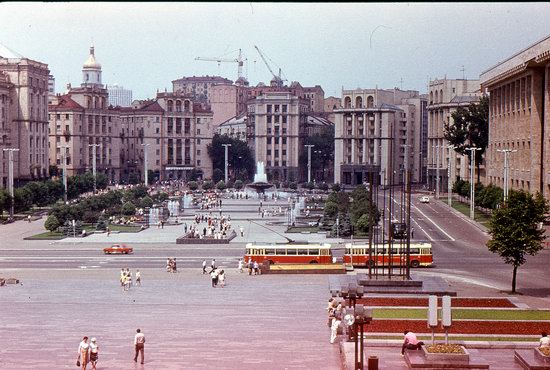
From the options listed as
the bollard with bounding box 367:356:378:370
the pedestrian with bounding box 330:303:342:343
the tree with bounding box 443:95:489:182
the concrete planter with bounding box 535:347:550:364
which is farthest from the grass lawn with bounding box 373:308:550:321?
the tree with bounding box 443:95:489:182

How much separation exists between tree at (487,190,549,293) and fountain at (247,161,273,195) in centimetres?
8631

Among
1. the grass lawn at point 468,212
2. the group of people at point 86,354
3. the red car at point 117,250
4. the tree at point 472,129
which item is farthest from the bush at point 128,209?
the group of people at point 86,354

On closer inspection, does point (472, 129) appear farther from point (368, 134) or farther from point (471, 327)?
point (471, 327)

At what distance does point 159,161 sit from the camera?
154375mm

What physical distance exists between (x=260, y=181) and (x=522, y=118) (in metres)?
56.0

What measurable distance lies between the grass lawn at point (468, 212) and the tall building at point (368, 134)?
4323cm

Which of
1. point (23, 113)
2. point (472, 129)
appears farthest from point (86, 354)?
A: point (23, 113)

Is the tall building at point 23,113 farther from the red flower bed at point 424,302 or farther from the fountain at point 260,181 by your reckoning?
Answer: the red flower bed at point 424,302

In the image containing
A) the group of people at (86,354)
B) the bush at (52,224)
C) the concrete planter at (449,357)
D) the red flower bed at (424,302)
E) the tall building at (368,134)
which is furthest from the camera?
the tall building at (368,134)

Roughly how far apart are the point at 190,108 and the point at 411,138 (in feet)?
118

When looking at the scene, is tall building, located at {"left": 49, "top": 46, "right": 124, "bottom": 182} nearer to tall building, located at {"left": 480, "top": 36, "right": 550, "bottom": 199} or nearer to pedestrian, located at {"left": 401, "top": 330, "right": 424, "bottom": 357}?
tall building, located at {"left": 480, "top": 36, "right": 550, "bottom": 199}

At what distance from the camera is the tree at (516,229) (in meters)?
36.2

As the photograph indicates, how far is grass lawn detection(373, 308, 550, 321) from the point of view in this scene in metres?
29.6

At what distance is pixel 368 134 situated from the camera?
14150cm
